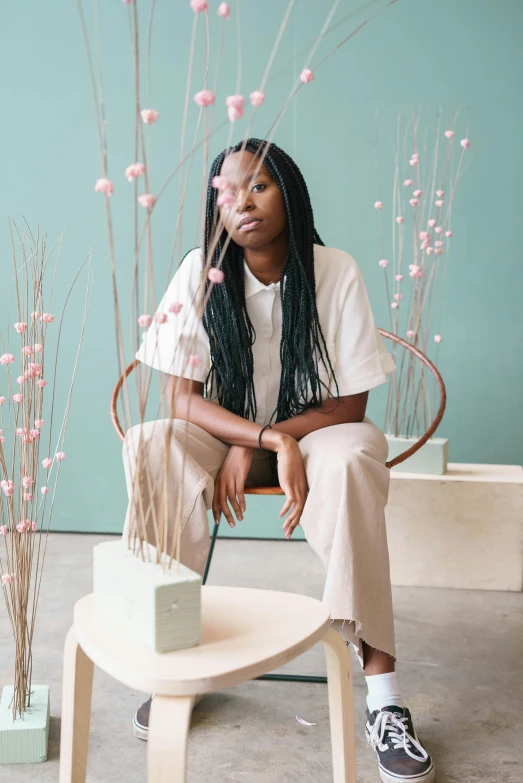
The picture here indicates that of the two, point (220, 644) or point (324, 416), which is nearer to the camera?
point (220, 644)

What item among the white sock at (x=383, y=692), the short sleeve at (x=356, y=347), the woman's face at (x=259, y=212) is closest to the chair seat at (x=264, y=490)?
the short sleeve at (x=356, y=347)

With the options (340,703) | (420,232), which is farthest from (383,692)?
(420,232)

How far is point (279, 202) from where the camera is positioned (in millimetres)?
2055

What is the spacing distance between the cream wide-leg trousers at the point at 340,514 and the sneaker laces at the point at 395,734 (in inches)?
5.1

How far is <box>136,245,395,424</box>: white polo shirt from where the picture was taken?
2.10 meters

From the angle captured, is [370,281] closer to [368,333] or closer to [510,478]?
[510,478]

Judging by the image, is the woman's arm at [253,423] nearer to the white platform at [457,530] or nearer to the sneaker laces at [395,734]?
the sneaker laces at [395,734]

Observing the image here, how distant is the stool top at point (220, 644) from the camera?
1074mm

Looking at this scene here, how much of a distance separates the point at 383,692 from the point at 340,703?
0.50 meters

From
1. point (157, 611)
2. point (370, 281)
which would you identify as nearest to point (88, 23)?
point (370, 281)

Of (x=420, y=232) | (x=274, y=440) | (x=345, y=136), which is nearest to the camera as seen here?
(x=274, y=440)

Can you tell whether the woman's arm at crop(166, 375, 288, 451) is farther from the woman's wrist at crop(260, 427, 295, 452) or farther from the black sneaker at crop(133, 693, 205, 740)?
the black sneaker at crop(133, 693, 205, 740)

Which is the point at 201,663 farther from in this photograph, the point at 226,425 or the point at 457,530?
the point at 457,530

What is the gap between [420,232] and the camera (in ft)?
10.9
